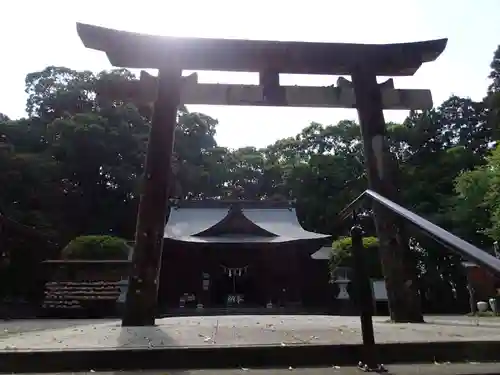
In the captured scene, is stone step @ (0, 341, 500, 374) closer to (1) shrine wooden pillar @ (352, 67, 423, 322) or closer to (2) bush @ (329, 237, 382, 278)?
(1) shrine wooden pillar @ (352, 67, 423, 322)

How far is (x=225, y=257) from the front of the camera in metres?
19.9

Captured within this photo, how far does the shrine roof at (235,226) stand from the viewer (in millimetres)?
19578

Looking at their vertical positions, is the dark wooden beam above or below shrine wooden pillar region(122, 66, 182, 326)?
above

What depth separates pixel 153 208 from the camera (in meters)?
5.20

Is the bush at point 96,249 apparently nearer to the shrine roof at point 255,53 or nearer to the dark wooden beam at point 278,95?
the dark wooden beam at point 278,95

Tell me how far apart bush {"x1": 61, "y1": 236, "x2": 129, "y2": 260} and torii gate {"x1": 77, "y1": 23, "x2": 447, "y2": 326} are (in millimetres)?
12758

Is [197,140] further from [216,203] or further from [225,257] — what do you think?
[225,257]

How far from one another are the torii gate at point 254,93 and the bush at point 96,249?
41.9ft

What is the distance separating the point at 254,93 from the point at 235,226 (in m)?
14.7

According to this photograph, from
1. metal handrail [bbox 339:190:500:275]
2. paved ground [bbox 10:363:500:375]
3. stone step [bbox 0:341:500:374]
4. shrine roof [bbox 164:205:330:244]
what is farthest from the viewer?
shrine roof [bbox 164:205:330:244]

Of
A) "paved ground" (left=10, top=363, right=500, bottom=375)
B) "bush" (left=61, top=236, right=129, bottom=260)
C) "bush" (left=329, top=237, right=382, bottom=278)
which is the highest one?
"bush" (left=61, top=236, right=129, bottom=260)

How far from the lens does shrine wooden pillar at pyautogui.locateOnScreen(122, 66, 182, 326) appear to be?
15.8 ft

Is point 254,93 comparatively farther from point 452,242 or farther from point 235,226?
point 235,226

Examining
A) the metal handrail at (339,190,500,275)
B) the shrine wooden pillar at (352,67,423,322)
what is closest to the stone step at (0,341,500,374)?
A: the metal handrail at (339,190,500,275)
